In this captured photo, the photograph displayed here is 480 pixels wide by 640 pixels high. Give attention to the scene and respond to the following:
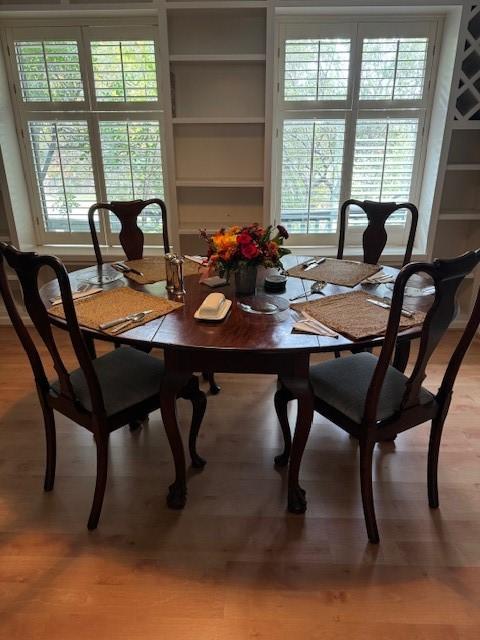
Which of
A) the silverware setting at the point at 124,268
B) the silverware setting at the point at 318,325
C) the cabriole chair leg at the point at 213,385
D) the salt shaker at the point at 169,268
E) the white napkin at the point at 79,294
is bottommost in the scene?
the cabriole chair leg at the point at 213,385

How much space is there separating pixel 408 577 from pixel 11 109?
3627 mm

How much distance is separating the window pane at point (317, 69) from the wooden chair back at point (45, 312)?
2386 mm

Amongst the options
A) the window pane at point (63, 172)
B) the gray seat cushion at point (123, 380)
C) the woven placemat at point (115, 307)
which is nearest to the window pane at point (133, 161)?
the window pane at point (63, 172)

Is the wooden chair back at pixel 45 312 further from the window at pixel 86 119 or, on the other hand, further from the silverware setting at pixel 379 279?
the window at pixel 86 119

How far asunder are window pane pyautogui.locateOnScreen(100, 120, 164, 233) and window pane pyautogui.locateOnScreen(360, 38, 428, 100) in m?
1.51

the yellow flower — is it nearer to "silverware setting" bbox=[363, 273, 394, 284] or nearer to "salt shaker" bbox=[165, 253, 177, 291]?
"salt shaker" bbox=[165, 253, 177, 291]

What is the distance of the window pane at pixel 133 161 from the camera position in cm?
306

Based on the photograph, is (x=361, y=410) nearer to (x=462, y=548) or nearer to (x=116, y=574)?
(x=462, y=548)

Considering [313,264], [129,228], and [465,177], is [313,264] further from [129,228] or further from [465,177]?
[465,177]

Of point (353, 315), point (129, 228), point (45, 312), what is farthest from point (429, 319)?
point (129, 228)

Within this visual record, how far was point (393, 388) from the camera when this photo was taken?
1577mm

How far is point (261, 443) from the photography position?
2.03m

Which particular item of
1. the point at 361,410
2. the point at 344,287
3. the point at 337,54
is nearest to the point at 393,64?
the point at 337,54

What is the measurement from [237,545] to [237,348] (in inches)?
29.0
